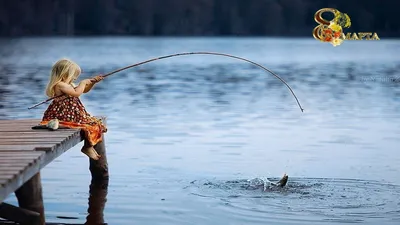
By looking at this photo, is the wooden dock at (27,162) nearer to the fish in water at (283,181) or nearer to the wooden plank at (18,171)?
the wooden plank at (18,171)

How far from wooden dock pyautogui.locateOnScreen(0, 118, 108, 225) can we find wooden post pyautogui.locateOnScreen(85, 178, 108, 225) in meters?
0.08

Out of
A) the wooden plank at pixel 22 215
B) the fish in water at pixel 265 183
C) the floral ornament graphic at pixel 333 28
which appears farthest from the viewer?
the floral ornament graphic at pixel 333 28

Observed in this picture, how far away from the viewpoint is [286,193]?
12.1m

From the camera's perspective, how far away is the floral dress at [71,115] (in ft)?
36.7

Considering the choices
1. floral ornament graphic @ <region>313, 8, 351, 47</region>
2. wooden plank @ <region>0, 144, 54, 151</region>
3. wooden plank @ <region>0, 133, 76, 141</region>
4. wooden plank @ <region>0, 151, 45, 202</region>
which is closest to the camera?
wooden plank @ <region>0, 151, 45, 202</region>

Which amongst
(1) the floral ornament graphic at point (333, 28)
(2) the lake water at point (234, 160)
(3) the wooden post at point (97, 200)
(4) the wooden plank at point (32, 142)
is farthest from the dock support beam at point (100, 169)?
(1) the floral ornament graphic at point (333, 28)

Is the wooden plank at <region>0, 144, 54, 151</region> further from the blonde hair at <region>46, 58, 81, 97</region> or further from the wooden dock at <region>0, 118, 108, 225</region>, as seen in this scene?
the blonde hair at <region>46, 58, 81, 97</region>

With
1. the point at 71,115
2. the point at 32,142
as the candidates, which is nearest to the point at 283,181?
the point at 71,115

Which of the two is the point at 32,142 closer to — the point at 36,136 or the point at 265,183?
the point at 36,136

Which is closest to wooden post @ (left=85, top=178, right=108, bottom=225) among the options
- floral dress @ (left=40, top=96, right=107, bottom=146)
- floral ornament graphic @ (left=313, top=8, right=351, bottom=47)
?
floral dress @ (left=40, top=96, right=107, bottom=146)

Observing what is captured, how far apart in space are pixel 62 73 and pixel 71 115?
0.45m

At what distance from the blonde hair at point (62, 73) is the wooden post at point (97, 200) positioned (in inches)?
47.9

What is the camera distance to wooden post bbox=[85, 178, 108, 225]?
1083cm

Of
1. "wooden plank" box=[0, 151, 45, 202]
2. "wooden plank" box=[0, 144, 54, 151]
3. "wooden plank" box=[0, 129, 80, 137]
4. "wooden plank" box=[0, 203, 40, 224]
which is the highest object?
"wooden plank" box=[0, 151, 45, 202]
